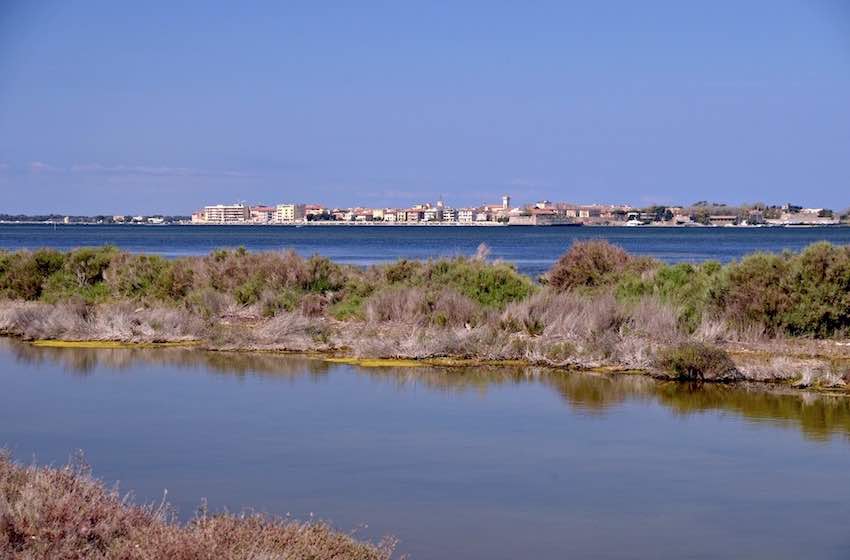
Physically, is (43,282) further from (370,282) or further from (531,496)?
(531,496)

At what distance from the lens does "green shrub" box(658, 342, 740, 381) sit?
808 inches

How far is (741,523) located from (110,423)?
922 centimetres

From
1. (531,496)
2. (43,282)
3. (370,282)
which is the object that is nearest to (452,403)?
(531,496)

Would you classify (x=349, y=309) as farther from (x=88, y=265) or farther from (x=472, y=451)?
(x=472, y=451)

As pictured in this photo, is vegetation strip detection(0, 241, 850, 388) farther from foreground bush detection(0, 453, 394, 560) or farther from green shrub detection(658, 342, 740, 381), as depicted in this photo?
foreground bush detection(0, 453, 394, 560)

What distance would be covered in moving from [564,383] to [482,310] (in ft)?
17.0

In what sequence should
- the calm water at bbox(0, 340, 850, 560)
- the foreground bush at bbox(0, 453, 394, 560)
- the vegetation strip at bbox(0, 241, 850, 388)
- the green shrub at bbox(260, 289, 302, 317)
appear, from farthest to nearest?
the green shrub at bbox(260, 289, 302, 317), the vegetation strip at bbox(0, 241, 850, 388), the calm water at bbox(0, 340, 850, 560), the foreground bush at bbox(0, 453, 394, 560)

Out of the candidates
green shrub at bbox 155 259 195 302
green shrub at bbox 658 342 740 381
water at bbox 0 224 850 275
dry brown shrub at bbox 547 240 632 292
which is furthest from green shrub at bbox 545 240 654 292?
water at bbox 0 224 850 275

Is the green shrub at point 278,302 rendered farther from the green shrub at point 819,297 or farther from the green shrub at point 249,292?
A: the green shrub at point 819,297

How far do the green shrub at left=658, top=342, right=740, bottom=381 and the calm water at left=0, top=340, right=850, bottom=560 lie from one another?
59cm

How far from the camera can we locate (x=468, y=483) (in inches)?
525

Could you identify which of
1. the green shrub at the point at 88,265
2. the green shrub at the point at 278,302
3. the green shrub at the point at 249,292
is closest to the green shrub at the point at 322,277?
the green shrub at the point at 249,292

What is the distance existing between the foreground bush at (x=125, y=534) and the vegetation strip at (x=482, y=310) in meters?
12.6

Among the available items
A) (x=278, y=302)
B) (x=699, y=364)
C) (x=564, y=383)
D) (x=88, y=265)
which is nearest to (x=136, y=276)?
(x=88, y=265)
